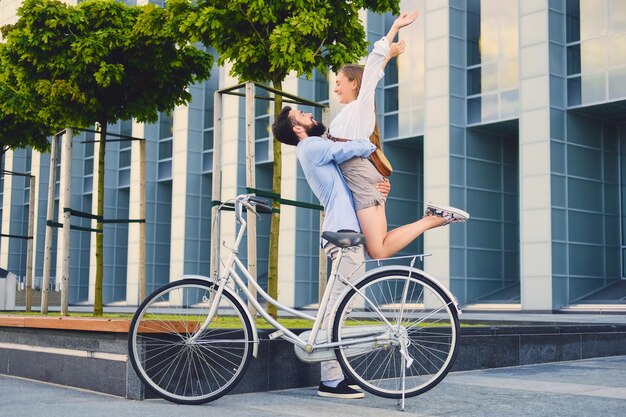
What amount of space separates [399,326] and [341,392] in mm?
731

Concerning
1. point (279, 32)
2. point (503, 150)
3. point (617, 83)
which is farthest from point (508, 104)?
point (279, 32)

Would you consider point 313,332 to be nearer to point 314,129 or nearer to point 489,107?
point 314,129

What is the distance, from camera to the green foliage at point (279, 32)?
27.5ft

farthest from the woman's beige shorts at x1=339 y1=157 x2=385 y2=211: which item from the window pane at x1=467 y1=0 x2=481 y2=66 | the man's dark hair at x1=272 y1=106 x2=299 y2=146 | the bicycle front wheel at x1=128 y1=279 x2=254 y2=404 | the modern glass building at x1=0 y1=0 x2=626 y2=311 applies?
the window pane at x1=467 y1=0 x2=481 y2=66

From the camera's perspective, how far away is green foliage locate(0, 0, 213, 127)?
10.7 metres

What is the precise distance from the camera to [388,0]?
9.05 meters

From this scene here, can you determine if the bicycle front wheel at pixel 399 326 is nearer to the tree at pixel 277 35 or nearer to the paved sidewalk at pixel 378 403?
the paved sidewalk at pixel 378 403

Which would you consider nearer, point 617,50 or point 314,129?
point 314,129

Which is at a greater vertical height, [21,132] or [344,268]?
[21,132]

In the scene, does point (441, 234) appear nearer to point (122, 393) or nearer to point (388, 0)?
point (388, 0)

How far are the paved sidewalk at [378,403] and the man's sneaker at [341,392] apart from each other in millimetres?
40

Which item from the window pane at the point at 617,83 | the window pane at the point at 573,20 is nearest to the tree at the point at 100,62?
the window pane at the point at 617,83

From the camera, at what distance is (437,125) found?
84.6 ft

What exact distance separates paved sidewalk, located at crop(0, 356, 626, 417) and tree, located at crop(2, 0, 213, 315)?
515cm
